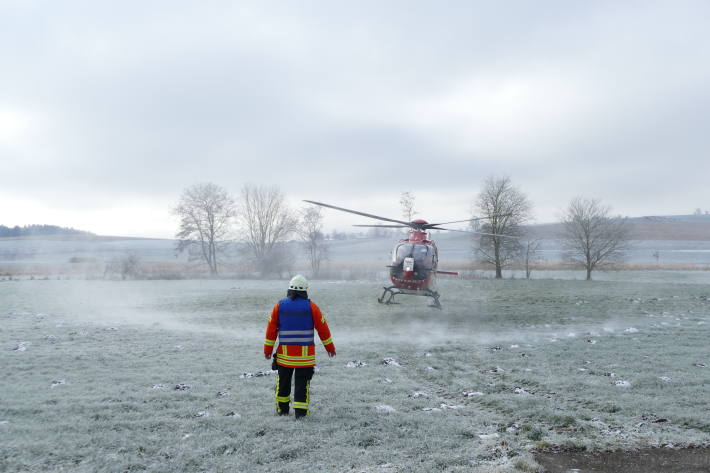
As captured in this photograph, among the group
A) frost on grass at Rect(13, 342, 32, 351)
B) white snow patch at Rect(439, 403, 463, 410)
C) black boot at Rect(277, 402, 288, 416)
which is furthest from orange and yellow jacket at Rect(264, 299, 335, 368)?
frost on grass at Rect(13, 342, 32, 351)

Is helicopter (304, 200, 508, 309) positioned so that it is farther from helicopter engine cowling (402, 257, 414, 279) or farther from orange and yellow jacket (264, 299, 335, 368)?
orange and yellow jacket (264, 299, 335, 368)

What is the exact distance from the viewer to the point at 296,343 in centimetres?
783

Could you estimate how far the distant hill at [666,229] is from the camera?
88.5 m

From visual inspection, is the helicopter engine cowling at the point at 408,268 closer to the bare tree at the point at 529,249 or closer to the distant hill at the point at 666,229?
the bare tree at the point at 529,249

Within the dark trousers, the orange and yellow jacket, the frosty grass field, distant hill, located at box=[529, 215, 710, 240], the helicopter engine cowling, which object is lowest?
the frosty grass field

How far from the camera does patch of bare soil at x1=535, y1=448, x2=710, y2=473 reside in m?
5.95

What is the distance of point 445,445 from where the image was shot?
21.8 ft

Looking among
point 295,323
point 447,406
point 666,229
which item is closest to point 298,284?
point 295,323

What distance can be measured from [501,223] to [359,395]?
151ft

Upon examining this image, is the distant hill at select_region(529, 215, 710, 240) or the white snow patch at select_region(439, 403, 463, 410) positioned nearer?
the white snow patch at select_region(439, 403, 463, 410)

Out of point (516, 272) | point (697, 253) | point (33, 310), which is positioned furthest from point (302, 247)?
point (697, 253)

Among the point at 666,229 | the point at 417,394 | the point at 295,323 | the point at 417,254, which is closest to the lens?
the point at 295,323

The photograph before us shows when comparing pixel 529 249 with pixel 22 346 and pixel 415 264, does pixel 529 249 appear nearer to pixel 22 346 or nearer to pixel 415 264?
pixel 415 264

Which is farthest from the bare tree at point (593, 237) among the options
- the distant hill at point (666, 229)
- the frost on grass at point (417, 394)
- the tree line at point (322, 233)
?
the frost on grass at point (417, 394)
